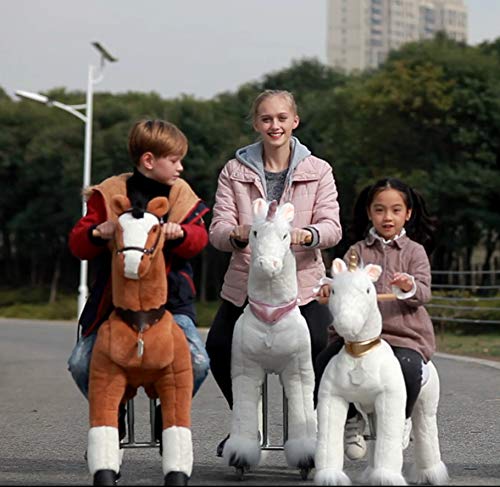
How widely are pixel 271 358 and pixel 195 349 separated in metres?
0.60

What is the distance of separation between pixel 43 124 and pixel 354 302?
57.8m

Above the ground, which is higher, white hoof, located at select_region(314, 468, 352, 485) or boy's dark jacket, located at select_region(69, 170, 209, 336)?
boy's dark jacket, located at select_region(69, 170, 209, 336)

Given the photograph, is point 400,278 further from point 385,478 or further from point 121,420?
point 121,420

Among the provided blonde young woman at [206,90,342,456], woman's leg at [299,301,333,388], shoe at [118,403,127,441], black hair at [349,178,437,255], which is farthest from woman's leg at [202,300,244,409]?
black hair at [349,178,437,255]

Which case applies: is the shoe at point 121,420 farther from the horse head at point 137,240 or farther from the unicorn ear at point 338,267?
the unicorn ear at point 338,267

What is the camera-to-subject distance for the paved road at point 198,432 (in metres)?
6.79

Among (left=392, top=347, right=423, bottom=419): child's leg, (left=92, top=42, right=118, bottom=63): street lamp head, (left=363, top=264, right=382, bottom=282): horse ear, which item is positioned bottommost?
(left=392, top=347, right=423, bottom=419): child's leg

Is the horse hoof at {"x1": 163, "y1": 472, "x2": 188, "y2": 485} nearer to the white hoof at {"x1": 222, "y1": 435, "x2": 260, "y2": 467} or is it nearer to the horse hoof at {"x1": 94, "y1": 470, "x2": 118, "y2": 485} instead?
the horse hoof at {"x1": 94, "y1": 470, "x2": 118, "y2": 485}

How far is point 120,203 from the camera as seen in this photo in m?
5.88

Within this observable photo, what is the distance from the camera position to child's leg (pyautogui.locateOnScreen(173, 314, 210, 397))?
19.7 feet

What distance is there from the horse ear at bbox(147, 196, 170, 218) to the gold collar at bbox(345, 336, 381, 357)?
104 cm

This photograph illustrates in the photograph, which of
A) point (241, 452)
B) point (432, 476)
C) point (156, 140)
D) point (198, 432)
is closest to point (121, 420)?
point (241, 452)

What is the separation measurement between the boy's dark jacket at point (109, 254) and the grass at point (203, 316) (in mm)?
11640

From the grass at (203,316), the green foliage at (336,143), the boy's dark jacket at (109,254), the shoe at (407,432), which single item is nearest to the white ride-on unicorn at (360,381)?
the shoe at (407,432)
